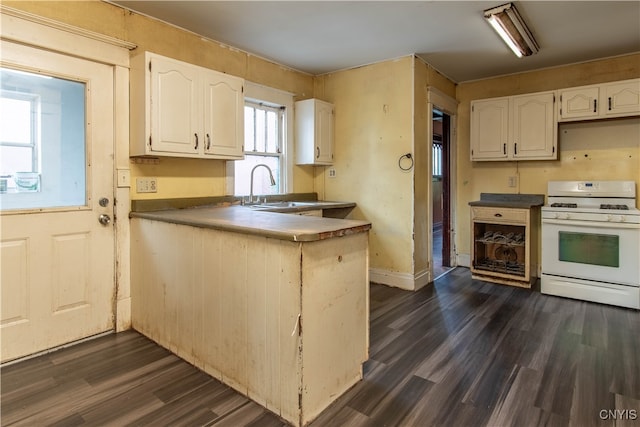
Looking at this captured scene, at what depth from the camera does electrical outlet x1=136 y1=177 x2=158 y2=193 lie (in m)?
2.76

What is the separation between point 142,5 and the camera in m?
2.60

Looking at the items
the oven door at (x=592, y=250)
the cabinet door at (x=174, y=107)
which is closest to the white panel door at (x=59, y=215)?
the cabinet door at (x=174, y=107)

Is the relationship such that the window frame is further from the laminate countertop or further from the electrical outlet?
the laminate countertop

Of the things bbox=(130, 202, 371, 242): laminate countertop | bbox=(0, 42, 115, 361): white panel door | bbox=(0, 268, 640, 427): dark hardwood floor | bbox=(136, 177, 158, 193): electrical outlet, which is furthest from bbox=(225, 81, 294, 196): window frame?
bbox=(0, 268, 640, 427): dark hardwood floor

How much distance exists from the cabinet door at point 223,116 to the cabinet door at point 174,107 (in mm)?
85

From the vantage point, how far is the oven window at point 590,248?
128 inches

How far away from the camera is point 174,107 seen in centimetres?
264

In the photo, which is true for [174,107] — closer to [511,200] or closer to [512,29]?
[512,29]

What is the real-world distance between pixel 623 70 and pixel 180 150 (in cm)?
439

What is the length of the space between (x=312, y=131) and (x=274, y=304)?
2651 mm

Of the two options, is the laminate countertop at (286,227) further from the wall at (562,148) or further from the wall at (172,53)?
the wall at (562,148)

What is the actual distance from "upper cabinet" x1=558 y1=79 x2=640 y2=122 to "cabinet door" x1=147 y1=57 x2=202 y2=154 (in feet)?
11.8

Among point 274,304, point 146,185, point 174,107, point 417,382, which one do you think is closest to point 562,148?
point 417,382

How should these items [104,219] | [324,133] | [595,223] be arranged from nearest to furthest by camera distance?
[104,219]
[595,223]
[324,133]
